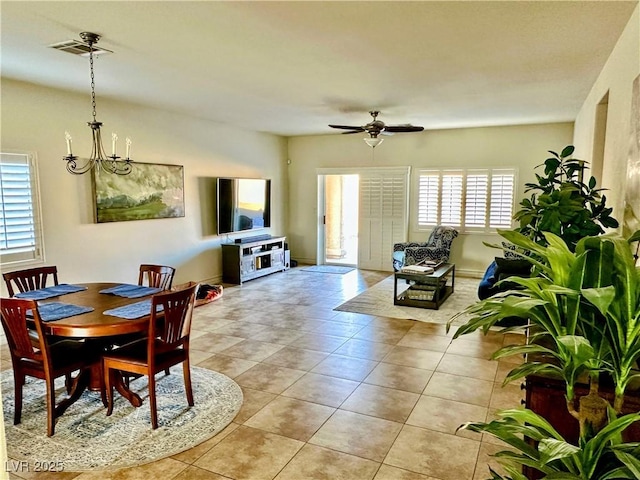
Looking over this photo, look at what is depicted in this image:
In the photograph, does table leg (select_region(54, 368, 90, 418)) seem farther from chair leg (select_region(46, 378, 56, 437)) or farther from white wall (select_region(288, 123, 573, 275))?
white wall (select_region(288, 123, 573, 275))

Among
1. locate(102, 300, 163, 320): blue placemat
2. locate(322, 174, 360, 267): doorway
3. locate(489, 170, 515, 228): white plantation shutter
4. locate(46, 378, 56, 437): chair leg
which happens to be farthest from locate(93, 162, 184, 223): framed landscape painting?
locate(489, 170, 515, 228): white plantation shutter

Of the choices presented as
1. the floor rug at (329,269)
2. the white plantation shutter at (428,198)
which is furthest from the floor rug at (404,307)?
the white plantation shutter at (428,198)

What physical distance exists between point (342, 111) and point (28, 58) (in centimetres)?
371

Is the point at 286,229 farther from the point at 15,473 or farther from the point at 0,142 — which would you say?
the point at 15,473

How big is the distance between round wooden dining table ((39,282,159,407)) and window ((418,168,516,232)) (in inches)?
235

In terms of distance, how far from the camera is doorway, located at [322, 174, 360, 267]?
10133 mm

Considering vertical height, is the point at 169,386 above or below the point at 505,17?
below

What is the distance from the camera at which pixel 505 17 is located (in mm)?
2809

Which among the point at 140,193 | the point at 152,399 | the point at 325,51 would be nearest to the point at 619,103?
the point at 325,51

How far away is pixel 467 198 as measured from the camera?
7863 mm

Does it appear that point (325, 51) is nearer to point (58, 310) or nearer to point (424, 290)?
point (58, 310)

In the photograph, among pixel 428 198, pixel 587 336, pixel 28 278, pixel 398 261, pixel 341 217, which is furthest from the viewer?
pixel 341 217

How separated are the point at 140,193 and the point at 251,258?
231 centimetres

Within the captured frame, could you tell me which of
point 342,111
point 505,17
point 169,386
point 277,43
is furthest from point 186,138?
point 505,17
